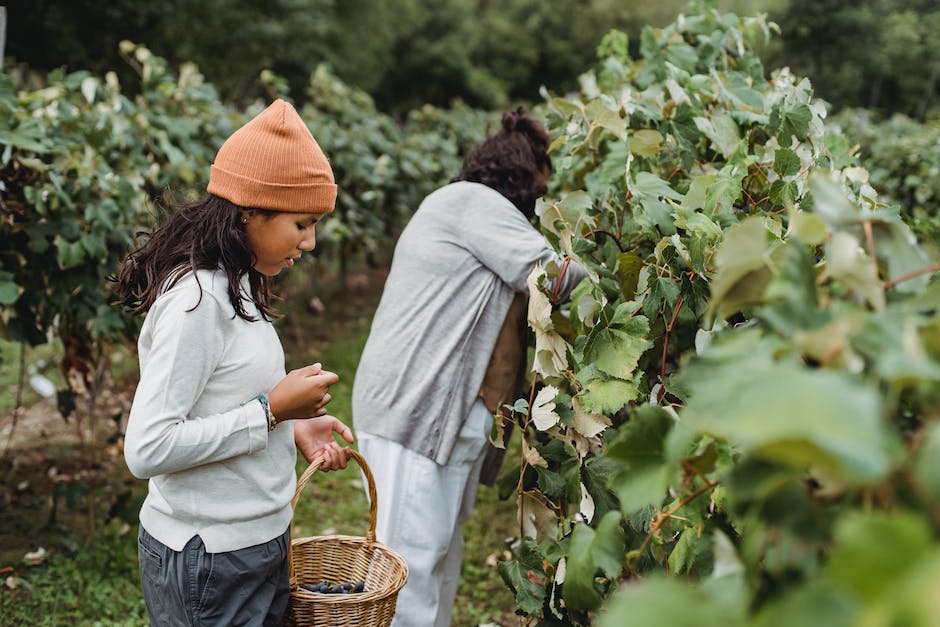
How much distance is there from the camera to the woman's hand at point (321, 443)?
1966 mm

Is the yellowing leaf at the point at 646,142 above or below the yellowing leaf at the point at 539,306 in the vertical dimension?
above

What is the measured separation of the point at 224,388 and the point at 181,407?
0.42 ft

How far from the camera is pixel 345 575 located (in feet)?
7.30

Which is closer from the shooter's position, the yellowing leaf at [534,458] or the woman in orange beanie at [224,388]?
the woman in orange beanie at [224,388]

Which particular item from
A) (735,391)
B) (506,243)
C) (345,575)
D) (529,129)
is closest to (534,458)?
(345,575)

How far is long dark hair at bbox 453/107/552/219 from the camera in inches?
107

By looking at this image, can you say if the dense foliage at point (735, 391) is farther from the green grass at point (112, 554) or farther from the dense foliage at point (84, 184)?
the green grass at point (112, 554)

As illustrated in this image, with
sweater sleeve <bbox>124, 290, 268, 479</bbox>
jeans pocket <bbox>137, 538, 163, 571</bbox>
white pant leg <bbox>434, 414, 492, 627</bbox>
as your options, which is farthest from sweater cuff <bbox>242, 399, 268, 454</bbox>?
white pant leg <bbox>434, 414, 492, 627</bbox>


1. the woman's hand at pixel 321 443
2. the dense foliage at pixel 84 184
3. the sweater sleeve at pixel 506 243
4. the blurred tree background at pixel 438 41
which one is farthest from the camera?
the blurred tree background at pixel 438 41

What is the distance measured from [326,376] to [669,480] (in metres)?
1.05

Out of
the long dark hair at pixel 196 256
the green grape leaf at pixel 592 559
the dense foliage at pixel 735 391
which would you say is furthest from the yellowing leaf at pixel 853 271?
the long dark hair at pixel 196 256

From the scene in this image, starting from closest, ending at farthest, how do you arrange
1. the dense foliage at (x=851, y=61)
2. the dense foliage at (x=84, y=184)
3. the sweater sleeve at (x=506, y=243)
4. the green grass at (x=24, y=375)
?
the sweater sleeve at (x=506, y=243) → the dense foliage at (x=84, y=184) → the green grass at (x=24, y=375) → the dense foliage at (x=851, y=61)

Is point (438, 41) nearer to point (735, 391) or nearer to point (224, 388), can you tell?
point (224, 388)

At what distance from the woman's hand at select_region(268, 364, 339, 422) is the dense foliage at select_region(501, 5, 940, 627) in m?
0.51
